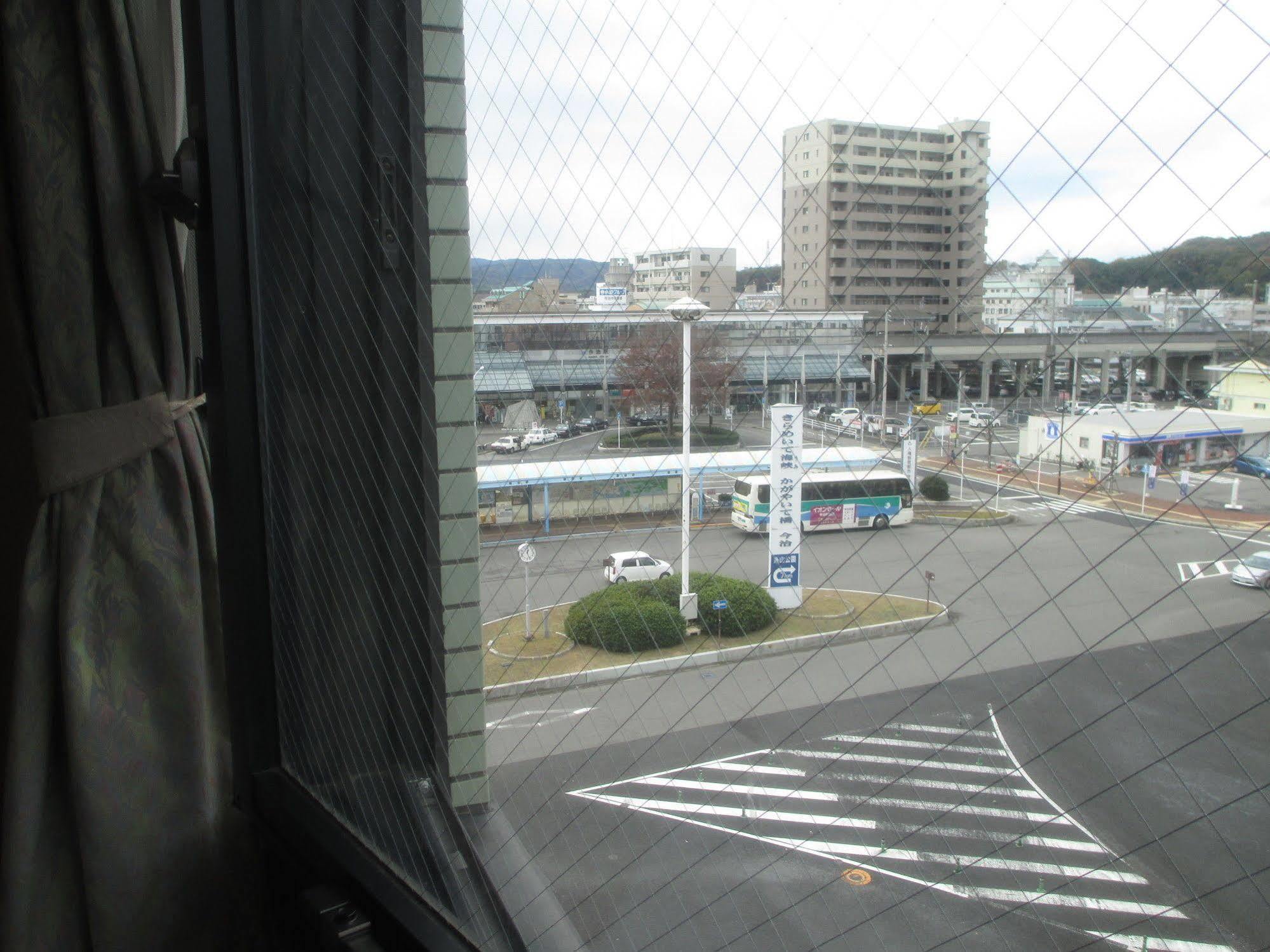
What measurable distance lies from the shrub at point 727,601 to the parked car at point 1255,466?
0.28 m

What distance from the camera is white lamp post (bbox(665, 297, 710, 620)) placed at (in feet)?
2.03

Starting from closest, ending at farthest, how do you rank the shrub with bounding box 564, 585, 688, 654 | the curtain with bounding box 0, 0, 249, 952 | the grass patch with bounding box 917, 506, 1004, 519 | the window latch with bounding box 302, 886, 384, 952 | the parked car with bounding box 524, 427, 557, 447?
1. the grass patch with bounding box 917, 506, 1004, 519
2. the shrub with bounding box 564, 585, 688, 654
3. the parked car with bounding box 524, 427, 557, 447
4. the window latch with bounding box 302, 886, 384, 952
5. the curtain with bounding box 0, 0, 249, 952

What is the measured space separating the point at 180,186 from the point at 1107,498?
121 cm

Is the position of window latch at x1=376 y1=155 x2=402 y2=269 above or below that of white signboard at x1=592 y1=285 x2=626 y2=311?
above

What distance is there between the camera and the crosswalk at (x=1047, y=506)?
0.40 meters

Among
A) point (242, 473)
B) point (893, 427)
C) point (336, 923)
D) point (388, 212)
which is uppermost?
point (388, 212)

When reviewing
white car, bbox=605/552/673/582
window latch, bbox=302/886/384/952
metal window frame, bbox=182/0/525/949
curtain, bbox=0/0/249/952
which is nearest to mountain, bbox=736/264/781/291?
white car, bbox=605/552/673/582

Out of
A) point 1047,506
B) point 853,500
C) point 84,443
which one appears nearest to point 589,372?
point 853,500

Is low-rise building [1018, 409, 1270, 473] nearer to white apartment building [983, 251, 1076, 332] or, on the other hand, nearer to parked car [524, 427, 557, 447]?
white apartment building [983, 251, 1076, 332]

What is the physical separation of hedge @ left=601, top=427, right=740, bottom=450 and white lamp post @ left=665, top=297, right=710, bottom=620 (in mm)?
11

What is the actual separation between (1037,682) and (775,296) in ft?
0.86

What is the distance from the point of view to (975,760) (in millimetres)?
456

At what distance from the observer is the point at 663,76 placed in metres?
0.65

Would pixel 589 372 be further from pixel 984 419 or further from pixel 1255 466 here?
pixel 1255 466
